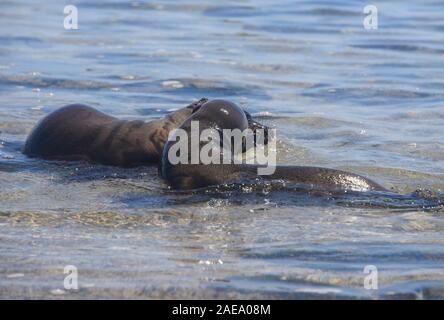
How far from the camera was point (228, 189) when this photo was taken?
5.80 meters

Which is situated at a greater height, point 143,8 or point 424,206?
point 143,8

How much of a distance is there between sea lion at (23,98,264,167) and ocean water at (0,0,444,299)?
126mm

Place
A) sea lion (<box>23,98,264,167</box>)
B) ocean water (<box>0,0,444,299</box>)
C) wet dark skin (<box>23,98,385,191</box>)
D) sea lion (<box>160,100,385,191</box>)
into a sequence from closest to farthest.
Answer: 1. ocean water (<box>0,0,444,299</box>)
2. sea lion (<box>160,100,385,191</box>)
3. wet dark skin (<box>23,98,385,191</box>)
4. sea lion (<box>23,98,264,167</box>)

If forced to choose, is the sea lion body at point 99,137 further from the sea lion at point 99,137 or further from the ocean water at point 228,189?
the ocean water at point 228,189

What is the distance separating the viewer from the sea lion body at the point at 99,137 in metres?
6.62

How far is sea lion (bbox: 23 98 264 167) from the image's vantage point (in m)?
6.62

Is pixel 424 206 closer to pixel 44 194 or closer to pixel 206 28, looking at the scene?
pixel 44 194

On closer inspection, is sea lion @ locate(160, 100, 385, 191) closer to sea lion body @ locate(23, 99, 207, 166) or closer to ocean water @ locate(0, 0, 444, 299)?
ocean water @ locate(0, 0, 444, 299)

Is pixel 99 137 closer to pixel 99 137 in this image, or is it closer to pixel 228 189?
pixel 99 137

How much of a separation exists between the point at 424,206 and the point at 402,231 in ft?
1.59

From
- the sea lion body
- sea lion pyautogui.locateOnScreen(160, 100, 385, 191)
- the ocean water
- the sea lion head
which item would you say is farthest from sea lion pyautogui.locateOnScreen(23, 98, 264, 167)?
sea lion pyautogui.locateOnScreen(160, 100, 385, 191)

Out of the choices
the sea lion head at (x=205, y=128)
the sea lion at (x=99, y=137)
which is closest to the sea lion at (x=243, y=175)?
the sea lion head at (x=205, y=128)
